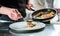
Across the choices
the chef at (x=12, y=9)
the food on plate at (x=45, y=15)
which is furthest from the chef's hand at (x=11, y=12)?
the food on plate at (x=45, y=15)

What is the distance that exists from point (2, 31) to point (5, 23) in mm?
98

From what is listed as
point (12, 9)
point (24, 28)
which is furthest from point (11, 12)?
point (24, 28)

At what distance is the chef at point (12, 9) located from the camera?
87 centimetres

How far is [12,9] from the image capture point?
0.92 metres

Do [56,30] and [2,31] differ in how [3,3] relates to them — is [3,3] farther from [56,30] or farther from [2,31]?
[56,30]

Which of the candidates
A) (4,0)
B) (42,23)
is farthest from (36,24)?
(4,0)

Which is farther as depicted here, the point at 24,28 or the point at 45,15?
the point at 45,15

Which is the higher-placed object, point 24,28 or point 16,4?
point 16,4

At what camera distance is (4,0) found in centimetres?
91

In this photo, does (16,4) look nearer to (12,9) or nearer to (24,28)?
(12,9)

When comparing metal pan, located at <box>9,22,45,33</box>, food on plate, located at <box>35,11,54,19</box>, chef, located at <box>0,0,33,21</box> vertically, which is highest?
chef, located at <box>0,0,33,21</box>

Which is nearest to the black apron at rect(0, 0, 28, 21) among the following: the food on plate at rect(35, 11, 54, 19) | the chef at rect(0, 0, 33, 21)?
the chef at rect(0, 0, 33, 21)

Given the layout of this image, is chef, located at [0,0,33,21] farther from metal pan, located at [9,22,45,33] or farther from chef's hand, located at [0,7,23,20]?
metal pan, located at [9,22,45,33]

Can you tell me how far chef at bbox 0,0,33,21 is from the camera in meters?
0.87
